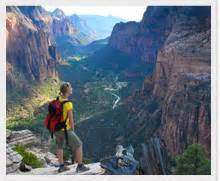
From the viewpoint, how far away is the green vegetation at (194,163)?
10406 mm

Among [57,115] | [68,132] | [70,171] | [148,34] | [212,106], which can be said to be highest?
[148,34]

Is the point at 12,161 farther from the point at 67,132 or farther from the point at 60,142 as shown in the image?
the point at 67,132

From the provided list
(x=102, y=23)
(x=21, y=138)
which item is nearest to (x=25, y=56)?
(x=102, y=23)

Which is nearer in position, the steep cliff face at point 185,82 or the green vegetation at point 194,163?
the green vegetation at point 194,163

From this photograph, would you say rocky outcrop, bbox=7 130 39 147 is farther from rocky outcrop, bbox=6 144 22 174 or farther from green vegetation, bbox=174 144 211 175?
green vegetation, bbox=174 144 211 175

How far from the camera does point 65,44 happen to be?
18562 millimetres

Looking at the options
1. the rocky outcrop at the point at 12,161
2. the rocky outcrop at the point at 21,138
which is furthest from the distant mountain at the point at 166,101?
the rocky outcrop at the point at 12,161

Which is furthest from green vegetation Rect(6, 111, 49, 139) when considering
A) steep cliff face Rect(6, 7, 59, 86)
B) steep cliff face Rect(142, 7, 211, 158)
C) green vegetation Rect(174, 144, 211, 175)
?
green vegetation Rect(174, 144, 211, 175)

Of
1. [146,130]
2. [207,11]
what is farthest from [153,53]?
[207,11]

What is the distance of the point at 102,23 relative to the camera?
14.9 m

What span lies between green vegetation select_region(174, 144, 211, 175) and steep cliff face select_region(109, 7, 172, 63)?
5834 millimetres

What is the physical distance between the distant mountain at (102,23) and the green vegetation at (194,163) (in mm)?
4197

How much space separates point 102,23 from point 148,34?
6.71 metres

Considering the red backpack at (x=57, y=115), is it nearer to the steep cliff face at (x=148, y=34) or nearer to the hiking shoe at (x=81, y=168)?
the hiking shoe at (x=81, y=168)
